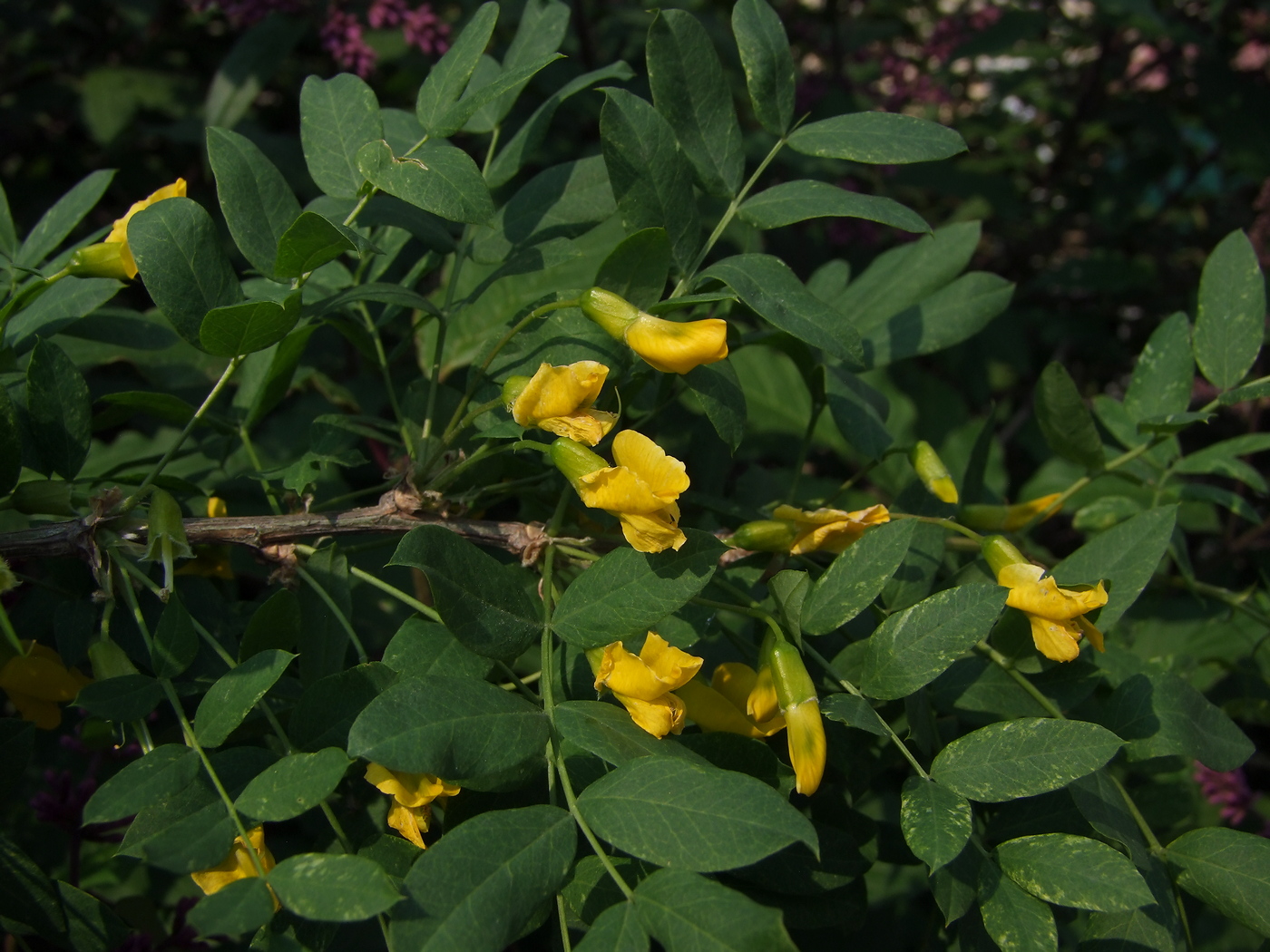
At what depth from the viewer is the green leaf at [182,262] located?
29.7 inches

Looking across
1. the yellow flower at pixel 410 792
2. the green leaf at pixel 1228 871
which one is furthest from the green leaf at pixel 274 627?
the green leaf at pixel 1228 871

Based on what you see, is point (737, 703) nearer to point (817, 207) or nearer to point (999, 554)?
point (999, 554)

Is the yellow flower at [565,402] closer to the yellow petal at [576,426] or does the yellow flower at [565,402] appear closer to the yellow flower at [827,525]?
the yellow petal at [576,426]

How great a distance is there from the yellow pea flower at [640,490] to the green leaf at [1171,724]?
1.50 feet

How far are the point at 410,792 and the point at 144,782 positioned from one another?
7.7 inches

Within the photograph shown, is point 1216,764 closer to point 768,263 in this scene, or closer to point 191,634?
point 768,263

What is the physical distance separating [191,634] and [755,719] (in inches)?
18.1

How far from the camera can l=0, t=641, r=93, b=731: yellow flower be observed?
813mm

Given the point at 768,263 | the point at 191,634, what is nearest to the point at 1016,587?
the point at 768,263

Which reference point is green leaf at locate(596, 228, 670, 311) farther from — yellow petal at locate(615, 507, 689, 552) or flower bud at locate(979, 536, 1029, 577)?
flower bud at locate(979, 536, 1029, 577)

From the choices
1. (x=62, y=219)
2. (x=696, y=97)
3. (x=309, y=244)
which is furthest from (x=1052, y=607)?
(x=62, y=219)

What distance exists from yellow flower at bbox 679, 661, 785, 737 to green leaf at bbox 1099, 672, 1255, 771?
325 mm

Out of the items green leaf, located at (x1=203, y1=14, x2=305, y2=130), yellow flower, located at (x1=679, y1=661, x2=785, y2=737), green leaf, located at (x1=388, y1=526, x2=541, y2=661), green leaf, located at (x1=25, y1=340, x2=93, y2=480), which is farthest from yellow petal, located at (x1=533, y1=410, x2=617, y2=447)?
green leaf, located at (x1=203, y1=14, x2=305, y2=130)

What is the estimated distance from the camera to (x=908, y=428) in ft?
Result: 6.05
